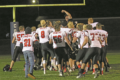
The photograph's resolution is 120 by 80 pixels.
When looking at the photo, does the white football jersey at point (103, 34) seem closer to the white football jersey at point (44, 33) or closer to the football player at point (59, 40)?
the football player at point (59, 40)

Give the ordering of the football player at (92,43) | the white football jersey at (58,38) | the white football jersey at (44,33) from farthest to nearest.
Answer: the white football jersey at (44,33)
the white football jersey at (58,38)
the football player at (92,43)

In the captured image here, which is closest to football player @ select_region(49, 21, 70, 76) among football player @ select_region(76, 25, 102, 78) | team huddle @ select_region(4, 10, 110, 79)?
team huddle @ select_region(4, 10, 110, 79)

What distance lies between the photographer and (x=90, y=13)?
3169 cm

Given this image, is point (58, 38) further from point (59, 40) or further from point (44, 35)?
point (44, 35)

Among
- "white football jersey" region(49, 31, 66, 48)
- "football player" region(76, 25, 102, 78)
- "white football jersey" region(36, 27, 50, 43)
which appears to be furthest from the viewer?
"white football jersey" region(36, 27, 50, 43)

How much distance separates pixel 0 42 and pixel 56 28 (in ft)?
49.6

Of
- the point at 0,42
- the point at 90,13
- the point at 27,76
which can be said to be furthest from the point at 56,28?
the point at 90,13

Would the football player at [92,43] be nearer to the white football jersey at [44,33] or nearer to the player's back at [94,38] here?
the player's back at [94,38]

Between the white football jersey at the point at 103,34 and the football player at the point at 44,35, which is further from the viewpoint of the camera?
the football player at the point at 44,35

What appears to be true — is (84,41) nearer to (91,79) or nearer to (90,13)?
(91,79)

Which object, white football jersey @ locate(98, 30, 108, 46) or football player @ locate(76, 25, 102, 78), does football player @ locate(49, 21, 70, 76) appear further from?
white football jersey @ locate(98, 30, 108, 46)

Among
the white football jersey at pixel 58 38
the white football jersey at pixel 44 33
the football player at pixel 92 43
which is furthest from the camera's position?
the white football jersey at pixel 44 33

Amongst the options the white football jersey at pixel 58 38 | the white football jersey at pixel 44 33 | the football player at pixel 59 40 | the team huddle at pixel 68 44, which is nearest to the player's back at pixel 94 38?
the team huddle at pixel 68 44

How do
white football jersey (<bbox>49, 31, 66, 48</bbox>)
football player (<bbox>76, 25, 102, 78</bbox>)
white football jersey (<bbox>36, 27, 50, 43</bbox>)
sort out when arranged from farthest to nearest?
white football jersey (<bbox>36, 27, 50, 43</bbox>) → white football jersey (<bbox>49, 31, 66, 48</bbox>) → football player (<bbox>76, 25, 102, 78</bbox>)
